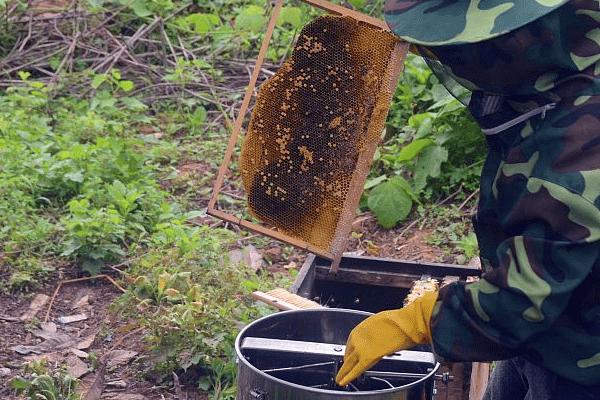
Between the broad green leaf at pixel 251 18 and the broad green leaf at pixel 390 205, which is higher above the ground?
the broad green leaf at pixel 251 18

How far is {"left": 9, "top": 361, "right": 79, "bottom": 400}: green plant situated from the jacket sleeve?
1901 mm

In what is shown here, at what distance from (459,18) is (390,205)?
319 cm

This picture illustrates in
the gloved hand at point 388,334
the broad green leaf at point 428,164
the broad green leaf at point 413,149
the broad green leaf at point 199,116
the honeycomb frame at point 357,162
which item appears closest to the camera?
the gloved hand at point 388,334

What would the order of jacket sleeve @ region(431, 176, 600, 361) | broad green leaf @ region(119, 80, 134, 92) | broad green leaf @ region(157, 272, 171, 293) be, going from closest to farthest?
jacket sleeve @ region(431, 176, 600, 361) < broad green leaf @ region(157, 272, 171, 293) < broad green leaf @ region(119, 80, 134, 92)

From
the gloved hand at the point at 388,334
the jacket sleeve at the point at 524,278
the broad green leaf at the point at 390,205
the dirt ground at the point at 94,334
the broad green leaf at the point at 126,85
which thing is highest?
the jacket sleeve at the point at 524,278

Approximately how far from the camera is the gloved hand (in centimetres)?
252

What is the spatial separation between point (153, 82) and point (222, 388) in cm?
385

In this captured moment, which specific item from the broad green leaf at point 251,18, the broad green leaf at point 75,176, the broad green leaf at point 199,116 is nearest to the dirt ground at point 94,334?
the broad green leaf at point 75,176

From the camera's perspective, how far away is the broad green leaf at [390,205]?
5.47 m

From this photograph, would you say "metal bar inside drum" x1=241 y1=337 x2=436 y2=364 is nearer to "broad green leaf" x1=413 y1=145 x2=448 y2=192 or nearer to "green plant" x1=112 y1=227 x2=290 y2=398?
"green plant" x1=112 y1=227 x2=290 y2=398

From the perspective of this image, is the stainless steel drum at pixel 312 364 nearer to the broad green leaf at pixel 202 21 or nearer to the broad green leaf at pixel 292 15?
the broad green leaf at pixel 292 15

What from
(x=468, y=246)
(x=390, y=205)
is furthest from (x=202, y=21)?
(x=468, y=246)

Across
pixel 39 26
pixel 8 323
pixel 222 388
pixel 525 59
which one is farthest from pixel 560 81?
pixel 39 26

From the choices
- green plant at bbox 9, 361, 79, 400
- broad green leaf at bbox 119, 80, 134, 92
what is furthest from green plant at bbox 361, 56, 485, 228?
green plant at bbox 9, 361, 79, 400
